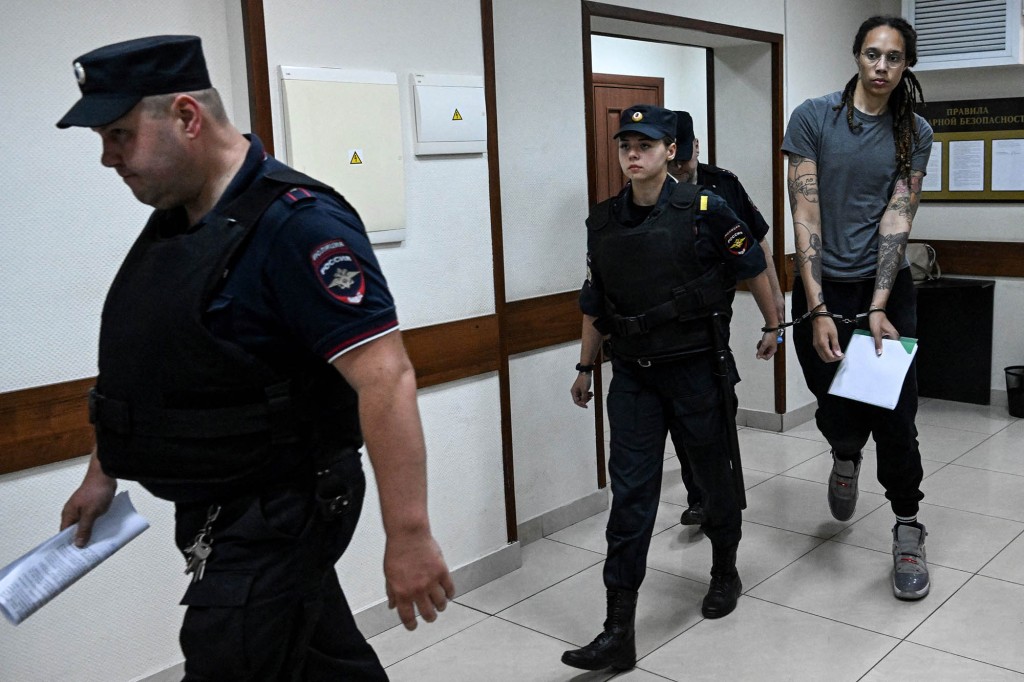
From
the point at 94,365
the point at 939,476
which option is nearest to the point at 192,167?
the point at 94,365

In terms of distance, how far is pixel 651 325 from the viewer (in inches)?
115

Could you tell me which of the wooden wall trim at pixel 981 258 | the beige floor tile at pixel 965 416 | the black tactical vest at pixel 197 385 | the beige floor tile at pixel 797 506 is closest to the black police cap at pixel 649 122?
the black tactical vest at pixel 197 385

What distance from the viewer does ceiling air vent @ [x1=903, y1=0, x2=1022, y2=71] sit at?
17.6 ft

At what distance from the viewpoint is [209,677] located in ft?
Result: 5.56

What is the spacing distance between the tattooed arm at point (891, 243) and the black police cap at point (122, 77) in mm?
2428

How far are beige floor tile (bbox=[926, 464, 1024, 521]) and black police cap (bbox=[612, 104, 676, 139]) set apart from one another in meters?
2.30

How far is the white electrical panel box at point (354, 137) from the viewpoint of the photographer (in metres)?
2.89

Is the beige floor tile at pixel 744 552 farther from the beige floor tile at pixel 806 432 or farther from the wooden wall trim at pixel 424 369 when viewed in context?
the beige floor tile at pixel 806 432

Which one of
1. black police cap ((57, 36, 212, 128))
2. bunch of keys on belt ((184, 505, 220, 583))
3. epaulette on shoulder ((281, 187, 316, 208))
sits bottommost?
bunch of keys on belt ((184, 505, 220, 583))

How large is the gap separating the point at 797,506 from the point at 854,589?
0.89 metres

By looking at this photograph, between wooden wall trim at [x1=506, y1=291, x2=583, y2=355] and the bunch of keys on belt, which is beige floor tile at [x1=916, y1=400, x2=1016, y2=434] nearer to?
wooden wall trim at [x1=506, y1=291, x2=583, y2=355]

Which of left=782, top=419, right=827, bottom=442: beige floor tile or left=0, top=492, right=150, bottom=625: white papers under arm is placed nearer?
left=0, top=492, right=150, bottom=625: white papers under arm

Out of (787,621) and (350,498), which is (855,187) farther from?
(350,498)

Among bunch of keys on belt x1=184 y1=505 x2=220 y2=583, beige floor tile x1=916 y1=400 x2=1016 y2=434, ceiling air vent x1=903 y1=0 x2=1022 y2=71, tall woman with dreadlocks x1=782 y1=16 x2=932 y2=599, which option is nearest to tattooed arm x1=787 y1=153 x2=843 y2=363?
tall woman with dreadlocks x1=782 y1=16 x2=932 y2=599
